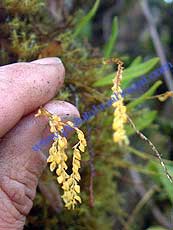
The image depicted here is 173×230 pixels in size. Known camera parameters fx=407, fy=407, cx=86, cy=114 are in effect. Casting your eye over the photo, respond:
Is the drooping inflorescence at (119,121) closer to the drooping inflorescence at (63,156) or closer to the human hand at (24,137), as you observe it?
the drooping inflorescence at (63,156)

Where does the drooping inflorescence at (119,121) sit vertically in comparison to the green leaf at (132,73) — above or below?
above

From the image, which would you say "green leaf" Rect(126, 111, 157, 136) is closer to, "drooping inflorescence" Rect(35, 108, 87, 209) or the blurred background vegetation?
the blurred background vegetation

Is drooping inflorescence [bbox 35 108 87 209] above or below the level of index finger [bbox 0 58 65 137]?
below

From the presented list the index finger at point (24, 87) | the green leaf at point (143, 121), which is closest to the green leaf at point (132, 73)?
the green leaf at point (143, 121)

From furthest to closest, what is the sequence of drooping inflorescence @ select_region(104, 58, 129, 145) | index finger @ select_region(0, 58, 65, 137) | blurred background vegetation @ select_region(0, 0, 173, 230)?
blurred background vegetation @ select_region(0, 0, 173, 230)
index finger @ select_region(0, 58, 65, 137)
drooping inflorescence @ select_region(104, 58, 129, 145)

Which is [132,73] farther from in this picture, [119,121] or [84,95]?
[119,121]

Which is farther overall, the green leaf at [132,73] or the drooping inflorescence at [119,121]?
the green leaf at [132,73]

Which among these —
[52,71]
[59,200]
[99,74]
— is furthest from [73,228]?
[52,71]

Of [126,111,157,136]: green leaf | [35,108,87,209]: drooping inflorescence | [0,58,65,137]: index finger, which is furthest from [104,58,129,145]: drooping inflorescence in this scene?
[126,111,157,136]: green leaf

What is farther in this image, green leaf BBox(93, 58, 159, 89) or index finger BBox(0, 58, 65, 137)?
green leaf BBox(93, 58, 159, 89)

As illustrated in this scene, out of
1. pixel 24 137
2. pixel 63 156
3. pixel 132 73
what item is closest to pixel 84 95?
pixel 132 73
